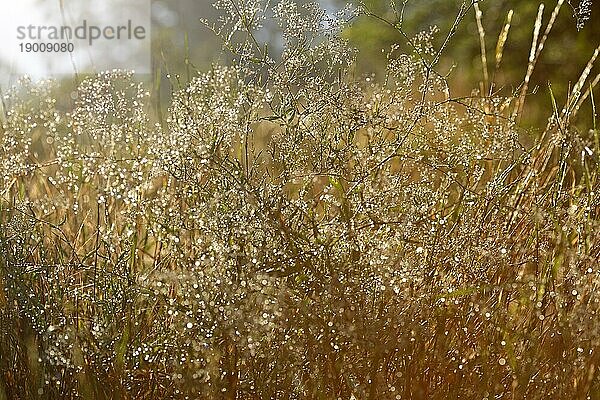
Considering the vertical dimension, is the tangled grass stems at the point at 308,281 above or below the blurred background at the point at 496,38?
Result: below

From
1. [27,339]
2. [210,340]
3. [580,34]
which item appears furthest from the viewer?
[580,34]

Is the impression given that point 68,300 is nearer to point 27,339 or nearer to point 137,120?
point 27,339

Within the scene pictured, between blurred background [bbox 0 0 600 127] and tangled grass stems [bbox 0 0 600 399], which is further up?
blurred background [bbox 0 0 600 127]

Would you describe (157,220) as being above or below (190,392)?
above

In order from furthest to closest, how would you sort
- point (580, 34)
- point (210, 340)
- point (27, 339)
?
point (580, 34) → point (27, 339) → point (210, 340)

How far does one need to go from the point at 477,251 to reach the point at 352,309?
0.13 meters

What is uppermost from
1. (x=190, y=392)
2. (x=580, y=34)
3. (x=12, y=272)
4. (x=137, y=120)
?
(x=580, y=34)

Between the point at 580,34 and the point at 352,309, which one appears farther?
the point at 580,34

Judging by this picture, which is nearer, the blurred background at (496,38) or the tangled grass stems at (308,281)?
the tangled grass stems at (308,281)

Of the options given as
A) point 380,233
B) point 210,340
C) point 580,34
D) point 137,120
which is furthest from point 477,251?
point 580,34

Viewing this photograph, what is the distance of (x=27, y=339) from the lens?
80cm

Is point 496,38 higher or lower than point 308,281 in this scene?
higher

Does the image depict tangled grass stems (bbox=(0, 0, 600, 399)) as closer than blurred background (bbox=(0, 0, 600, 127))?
Yes

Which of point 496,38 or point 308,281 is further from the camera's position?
point 496,38
